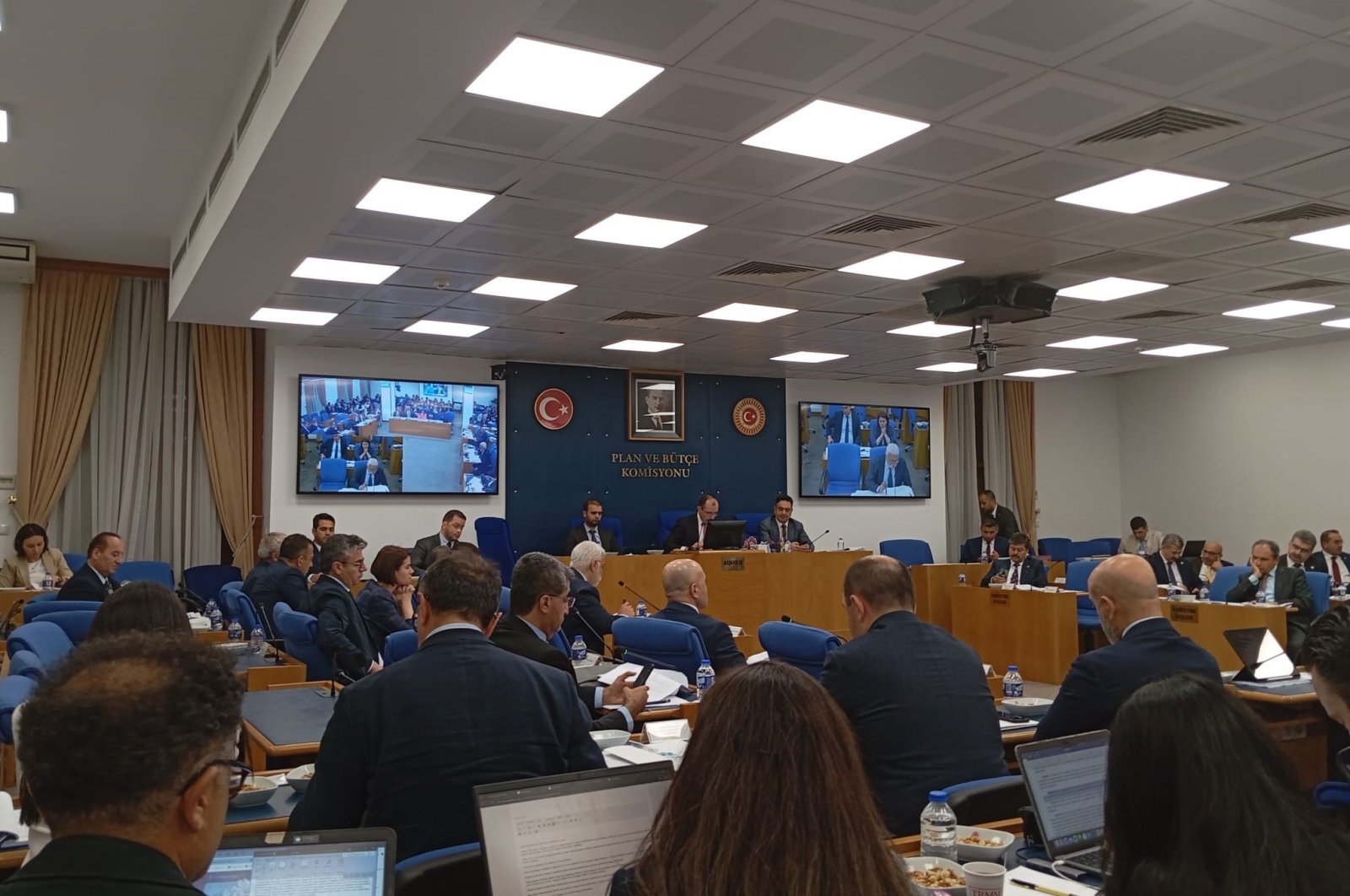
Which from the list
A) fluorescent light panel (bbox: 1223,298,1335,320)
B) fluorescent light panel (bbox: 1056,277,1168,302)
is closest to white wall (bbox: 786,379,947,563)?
fluorescent light panel (bbox: 1223,298,1335,320)

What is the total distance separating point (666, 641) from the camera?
4.84m

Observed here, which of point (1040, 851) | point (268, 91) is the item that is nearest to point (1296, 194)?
point (1040, 851)

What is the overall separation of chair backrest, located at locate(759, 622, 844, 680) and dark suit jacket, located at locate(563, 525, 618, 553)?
19.8 feet

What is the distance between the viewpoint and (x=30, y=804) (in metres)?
1.18

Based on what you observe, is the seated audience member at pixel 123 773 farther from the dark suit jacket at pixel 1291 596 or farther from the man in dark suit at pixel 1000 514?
the man in dark suit at pixel 1000 514

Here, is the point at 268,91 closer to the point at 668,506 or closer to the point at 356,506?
the point at 356,506

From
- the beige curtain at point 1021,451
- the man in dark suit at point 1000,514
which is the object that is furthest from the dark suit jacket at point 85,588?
the beige curtain at point 1021,451

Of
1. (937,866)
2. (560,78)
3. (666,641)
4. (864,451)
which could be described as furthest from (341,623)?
(864,451)

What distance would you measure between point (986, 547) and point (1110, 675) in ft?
30.1

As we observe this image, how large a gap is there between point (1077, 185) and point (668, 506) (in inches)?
282

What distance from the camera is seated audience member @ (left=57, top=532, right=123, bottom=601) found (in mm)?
6215

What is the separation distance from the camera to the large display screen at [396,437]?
395 inches

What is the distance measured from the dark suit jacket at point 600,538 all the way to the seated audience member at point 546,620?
260 inches

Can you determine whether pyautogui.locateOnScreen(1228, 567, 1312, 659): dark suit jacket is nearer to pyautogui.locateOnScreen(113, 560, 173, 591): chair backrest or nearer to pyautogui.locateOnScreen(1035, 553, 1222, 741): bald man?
pyautogui.locateOnScreen(1035, 553, 1222, 741): bald man
